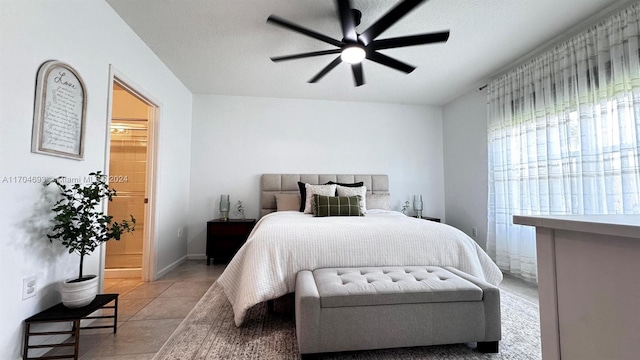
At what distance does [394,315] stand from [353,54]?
2088 millimetres

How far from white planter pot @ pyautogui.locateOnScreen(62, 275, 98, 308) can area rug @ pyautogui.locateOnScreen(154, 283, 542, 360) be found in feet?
1.91

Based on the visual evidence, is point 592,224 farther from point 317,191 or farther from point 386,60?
point 317,191

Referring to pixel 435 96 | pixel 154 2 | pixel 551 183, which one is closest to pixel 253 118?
pixel 154 2

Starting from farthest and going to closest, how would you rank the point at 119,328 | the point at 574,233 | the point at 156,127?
the point at 156,127 → the point at 119,328 → the point at 574,233

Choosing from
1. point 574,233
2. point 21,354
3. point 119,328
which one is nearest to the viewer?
point 574,233

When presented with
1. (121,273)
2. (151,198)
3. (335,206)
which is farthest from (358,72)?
(121,273)

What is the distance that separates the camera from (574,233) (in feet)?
2.04

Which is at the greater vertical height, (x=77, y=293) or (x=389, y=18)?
(x=389, y=18)

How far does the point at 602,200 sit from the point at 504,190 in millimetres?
1083

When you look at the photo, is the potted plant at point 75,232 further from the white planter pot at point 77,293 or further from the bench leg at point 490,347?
the bench leg at point 490,347

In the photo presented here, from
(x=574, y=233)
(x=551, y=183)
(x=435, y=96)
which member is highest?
(x=435, y=96)

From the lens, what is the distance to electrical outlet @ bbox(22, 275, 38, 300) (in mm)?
1555

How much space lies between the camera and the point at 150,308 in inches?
93.1

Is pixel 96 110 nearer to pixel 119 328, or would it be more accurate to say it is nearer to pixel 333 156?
pixel 119 328
